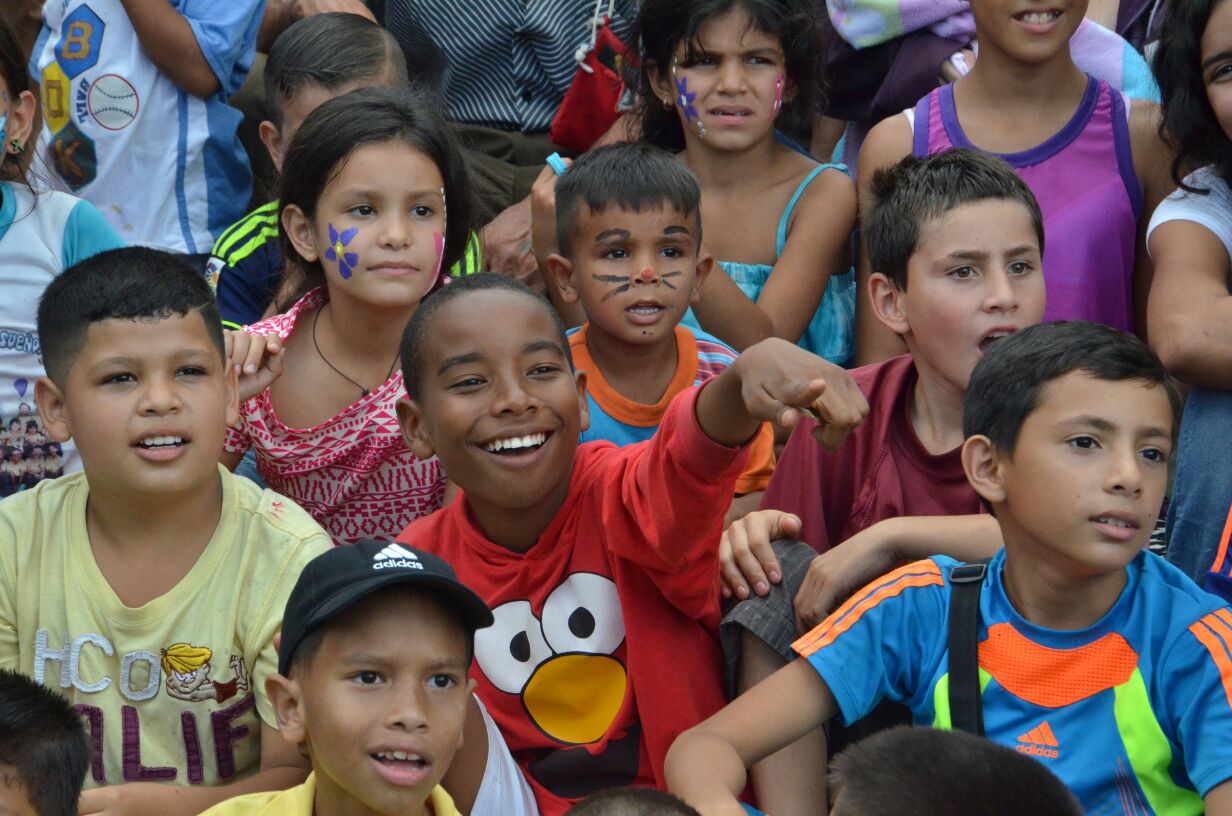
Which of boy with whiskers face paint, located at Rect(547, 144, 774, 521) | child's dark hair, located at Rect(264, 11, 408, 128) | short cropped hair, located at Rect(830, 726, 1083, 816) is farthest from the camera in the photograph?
child's dark hair, located at Rect(264, 11, 408, 128)

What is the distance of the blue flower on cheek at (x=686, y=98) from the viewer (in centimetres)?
401

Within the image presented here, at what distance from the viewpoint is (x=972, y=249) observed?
119 inches

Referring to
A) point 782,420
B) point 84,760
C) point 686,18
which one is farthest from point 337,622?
point 686,18

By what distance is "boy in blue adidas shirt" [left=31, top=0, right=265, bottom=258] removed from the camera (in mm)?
4281

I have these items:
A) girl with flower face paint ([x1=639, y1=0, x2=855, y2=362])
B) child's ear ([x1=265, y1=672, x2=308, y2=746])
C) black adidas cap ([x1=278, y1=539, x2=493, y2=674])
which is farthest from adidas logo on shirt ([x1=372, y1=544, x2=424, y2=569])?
girl with flower face paint ([x1=639, y1=0, x2=855, y2=362])

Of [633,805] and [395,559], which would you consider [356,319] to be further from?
[633,805]

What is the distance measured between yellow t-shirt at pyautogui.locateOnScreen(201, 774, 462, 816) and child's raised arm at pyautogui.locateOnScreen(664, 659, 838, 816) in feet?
1.17

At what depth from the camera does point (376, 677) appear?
2.31m

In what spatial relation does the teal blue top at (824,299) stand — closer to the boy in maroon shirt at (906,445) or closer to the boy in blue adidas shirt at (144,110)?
the boy in maroon shirt at (906,445)

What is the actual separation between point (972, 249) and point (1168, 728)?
1.06 meters

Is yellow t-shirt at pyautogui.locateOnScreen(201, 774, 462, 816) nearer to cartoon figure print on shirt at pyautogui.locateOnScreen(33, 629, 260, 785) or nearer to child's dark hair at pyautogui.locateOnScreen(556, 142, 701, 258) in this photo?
cartoon figure print on shirt at pyautogui.locateOnScreen(33, 629, 260, 785)

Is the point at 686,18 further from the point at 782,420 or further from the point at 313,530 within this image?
the point at 782,420

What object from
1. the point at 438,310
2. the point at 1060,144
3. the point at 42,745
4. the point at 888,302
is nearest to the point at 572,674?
the point at 438,310

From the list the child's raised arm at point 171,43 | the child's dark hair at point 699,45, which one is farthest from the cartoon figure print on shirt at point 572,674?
the child's raised arm at point 171,43
